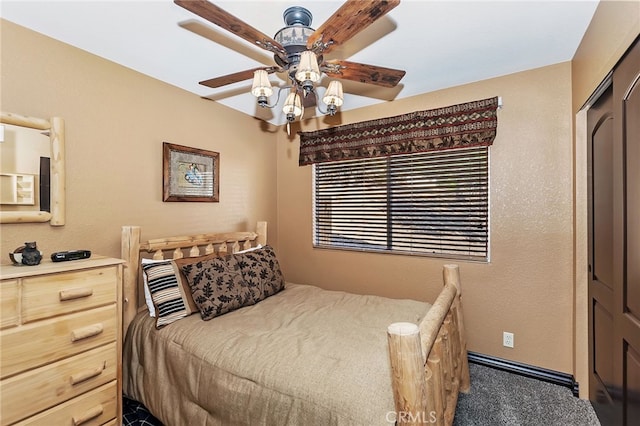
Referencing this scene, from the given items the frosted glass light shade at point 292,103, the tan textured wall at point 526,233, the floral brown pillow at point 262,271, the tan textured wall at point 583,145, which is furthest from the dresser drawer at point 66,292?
the tan textured wall at point 583,145

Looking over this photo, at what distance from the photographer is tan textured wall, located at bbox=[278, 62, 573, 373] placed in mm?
2234

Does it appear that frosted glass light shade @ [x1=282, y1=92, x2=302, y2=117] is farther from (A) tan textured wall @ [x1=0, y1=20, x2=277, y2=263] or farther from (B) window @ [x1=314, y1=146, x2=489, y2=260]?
(B) window @ [x1=314, y1=146, x2=489, y2=260]

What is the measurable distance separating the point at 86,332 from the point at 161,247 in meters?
0.82

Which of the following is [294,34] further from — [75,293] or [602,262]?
[602,262]

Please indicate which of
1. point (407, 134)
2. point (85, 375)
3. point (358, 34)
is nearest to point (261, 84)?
point (358, 34)

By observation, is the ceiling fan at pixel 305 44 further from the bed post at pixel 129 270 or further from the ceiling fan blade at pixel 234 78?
the bed post at pixel 129 270

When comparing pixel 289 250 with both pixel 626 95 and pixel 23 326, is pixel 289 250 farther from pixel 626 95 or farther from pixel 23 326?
pixel 626 95

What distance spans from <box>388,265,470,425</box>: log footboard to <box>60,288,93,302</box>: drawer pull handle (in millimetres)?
1580

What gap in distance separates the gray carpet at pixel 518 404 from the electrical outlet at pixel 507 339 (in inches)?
8.8

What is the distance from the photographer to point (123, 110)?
224 centimetres

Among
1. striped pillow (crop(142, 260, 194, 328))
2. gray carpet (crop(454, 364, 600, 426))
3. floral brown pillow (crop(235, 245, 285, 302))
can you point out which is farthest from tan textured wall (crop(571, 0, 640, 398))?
striped pillow (crop(142, 260, 194, 328))

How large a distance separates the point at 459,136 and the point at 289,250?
2172 mm

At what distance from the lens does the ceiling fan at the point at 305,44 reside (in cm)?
123

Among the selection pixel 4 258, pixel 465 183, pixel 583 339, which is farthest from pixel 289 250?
pixel 583 339
